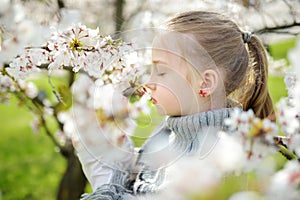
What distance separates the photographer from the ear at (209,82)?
1365mm

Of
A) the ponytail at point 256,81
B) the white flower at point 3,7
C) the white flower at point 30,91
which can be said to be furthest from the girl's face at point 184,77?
the white flower at point 30,91

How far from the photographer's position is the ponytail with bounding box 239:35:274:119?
148 cm

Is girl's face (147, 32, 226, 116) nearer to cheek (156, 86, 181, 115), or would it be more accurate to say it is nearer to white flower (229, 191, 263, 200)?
cheek (156, 86, 181, 115)

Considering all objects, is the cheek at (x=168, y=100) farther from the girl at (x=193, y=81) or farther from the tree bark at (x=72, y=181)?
the tree bark at (x=72, y=181)

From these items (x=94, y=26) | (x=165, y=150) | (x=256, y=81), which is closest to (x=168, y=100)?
(x=165, y=150)

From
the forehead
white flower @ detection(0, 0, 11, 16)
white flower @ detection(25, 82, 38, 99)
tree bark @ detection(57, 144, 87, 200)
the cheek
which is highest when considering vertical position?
white flower @ detection(0, 0, 11, 16)

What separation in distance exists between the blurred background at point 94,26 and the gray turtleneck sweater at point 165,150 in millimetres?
229

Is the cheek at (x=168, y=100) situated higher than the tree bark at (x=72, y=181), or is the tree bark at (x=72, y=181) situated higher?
the cheek at (x=168, y=100)

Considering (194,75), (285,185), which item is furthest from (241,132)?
(194,75)

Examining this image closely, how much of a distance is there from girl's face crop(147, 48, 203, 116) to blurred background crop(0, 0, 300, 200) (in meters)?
0.21

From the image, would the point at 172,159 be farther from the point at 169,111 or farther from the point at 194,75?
the point at 194,75

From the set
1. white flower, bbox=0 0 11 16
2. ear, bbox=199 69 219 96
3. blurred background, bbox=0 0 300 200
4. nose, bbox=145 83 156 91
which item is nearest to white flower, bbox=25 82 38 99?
blurred background, bbox=0 0 300 200

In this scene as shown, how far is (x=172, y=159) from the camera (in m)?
1.41

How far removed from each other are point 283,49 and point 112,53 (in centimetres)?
615
